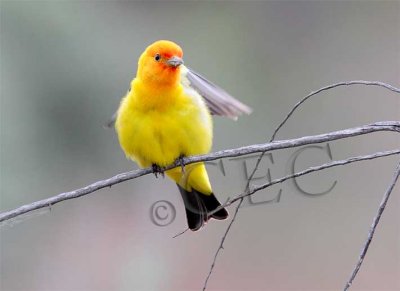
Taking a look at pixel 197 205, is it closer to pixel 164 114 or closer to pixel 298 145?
pixel 164 114

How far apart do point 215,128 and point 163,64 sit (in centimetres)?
420

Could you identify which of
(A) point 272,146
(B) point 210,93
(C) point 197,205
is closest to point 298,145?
(A) point 272,146

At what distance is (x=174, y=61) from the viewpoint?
12.3ft

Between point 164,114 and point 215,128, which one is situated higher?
point 215,128

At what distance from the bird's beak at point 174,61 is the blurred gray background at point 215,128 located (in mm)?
3095

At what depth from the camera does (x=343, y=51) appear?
8.84 metres

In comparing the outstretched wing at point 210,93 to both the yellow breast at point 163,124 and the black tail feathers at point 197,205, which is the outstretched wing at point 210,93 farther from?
the black tail feathers at point 197,205

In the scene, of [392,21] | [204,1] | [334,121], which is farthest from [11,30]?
[392,21]

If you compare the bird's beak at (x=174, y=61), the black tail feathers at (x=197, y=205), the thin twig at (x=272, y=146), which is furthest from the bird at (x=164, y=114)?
the thin twig at (x=272, y=146)

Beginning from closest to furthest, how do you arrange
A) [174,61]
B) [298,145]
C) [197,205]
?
1. [298,145]
2. [174,61]
3. [197,205]

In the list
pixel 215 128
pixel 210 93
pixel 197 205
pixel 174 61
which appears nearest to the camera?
pixel 174 61

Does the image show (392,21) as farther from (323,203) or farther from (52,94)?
(52,94)

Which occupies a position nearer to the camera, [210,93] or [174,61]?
[174,61]

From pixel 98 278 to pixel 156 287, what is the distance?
61cm
